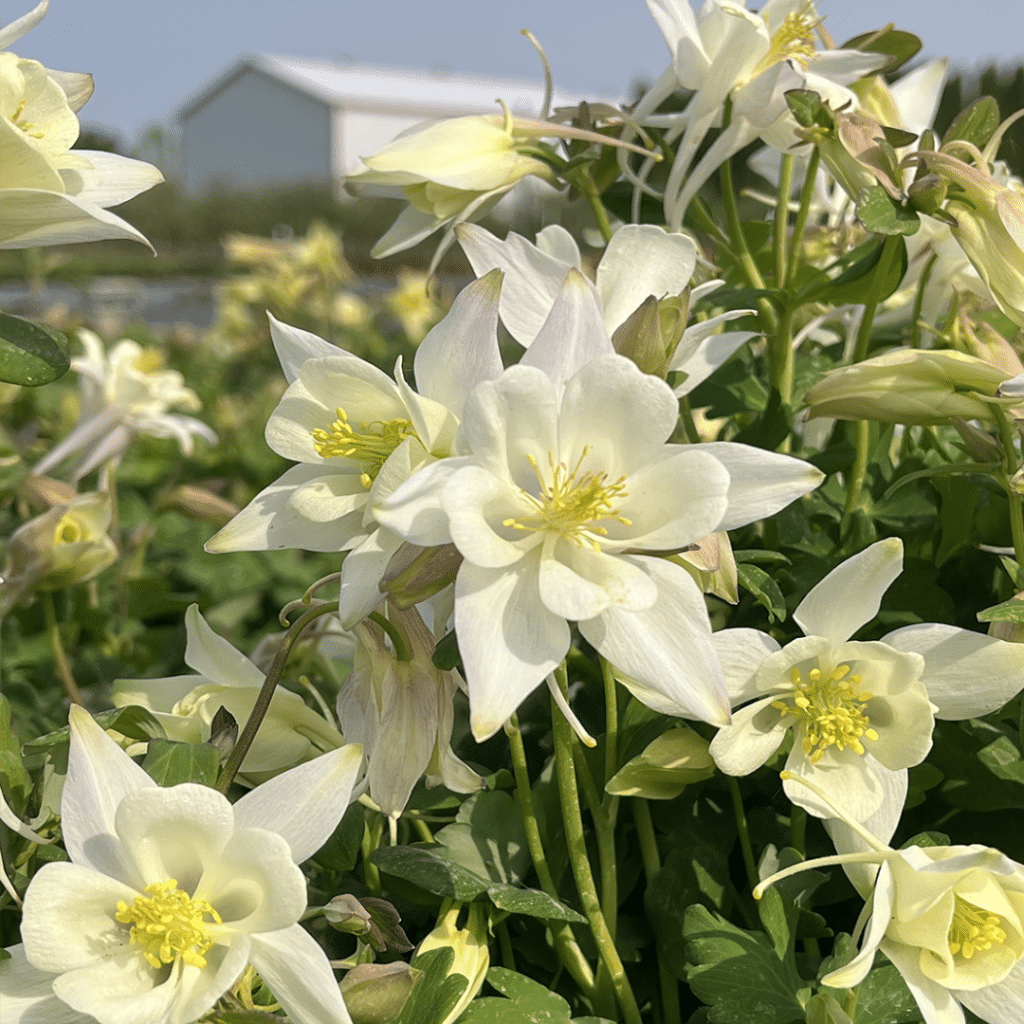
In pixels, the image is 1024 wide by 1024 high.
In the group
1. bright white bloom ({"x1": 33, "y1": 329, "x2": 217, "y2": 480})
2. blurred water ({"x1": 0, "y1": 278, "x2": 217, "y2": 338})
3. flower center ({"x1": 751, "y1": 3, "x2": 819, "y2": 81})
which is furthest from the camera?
blurred water ({"x1": 0, "y1": 278, "x2": 217, "y2": 338})

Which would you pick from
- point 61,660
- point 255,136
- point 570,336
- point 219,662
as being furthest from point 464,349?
point 255,136

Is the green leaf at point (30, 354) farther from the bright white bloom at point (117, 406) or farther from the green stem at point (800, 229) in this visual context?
the bright white bloom at point (117, 406)

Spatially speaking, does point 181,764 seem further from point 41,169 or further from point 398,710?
point 41,169

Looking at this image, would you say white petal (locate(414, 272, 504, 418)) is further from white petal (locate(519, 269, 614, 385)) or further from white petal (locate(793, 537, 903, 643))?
white petal (locate(793, 537, 903, 643))

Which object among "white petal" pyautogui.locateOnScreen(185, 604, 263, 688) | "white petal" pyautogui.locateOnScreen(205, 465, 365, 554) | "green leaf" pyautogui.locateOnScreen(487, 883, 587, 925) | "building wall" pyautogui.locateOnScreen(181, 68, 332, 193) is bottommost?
"building wall" pyautogui.locateOnScreen(181, 68, 332, 193)

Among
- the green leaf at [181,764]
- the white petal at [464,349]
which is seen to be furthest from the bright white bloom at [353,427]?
the green leaf at [181,764]

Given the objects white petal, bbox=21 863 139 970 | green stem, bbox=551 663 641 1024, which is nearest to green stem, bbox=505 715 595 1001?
green stem, bbox=551 663 641 1024

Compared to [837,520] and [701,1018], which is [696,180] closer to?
[837,520]
